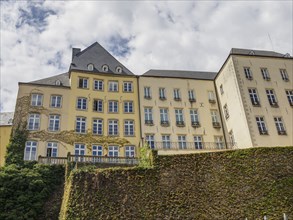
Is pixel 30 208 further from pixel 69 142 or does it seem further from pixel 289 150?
pixel 289 150

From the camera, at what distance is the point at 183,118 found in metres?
33.6

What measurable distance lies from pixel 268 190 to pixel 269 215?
1.73 m

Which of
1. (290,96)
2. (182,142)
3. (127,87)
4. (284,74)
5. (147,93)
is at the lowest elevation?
(182,142)

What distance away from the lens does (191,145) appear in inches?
1261

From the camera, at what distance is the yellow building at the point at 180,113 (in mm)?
32312

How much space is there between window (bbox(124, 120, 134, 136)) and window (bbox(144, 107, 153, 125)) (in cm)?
157

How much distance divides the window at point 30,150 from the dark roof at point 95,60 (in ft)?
30.8

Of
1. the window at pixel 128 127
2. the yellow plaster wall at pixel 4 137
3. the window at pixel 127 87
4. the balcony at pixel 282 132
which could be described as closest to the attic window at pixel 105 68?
the window at pixel 127 87

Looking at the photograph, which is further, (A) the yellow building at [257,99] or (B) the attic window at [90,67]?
(B) the attic window at [90,67]

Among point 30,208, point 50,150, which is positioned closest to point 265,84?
point 50,150

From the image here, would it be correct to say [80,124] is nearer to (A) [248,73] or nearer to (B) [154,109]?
(B) [154,109]

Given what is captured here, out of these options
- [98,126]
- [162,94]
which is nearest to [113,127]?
[98,126]

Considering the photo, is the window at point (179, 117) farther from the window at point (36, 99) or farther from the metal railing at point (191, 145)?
the window at point (36, 99)

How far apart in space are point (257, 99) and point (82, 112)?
Result: 18.0m
